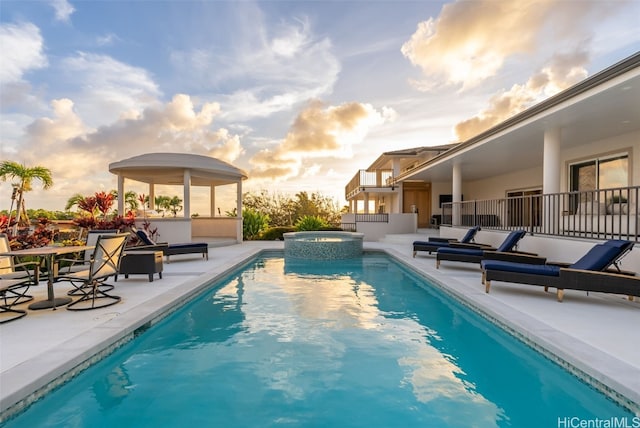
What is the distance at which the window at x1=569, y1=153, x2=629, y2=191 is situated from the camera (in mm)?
9970

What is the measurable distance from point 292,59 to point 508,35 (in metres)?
9.05

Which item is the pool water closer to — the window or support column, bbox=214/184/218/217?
the window

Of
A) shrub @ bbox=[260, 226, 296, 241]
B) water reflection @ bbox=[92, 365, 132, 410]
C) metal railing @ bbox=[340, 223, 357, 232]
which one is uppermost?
metal railing @ bbox=[340, 223, 357, 232]

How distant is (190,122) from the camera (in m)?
18.1

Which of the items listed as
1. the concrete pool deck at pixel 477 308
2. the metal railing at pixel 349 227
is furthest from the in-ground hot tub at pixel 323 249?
the metal railing at pixel 349 227

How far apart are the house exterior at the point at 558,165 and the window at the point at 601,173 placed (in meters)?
0.03

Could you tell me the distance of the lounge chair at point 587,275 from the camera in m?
5.06

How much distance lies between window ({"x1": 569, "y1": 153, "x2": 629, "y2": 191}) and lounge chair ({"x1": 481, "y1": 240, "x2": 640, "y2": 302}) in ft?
20.2

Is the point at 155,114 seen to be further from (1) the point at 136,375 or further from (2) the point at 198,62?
(1) the point at 136,375

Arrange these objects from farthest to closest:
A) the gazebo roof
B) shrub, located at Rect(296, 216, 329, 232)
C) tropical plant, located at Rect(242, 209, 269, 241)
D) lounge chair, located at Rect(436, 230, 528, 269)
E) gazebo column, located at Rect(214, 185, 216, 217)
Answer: shrub, located at Rect(296, 216, 329, 232) < gazebo column, located at Rect(214, 185, 216, 217) < tropical plant, located at Rect(242, 209, 269, 241) < the gazebo roof < lounge chair, located at Rect(436, 230, 528, 269)

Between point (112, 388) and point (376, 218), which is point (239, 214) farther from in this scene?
point (112, 388)

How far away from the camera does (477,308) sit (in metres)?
5.47

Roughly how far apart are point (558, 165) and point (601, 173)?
10.4 ft

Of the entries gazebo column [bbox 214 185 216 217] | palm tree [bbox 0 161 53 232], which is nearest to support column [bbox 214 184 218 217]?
gazebo column [bbox 214 185 216 217]
